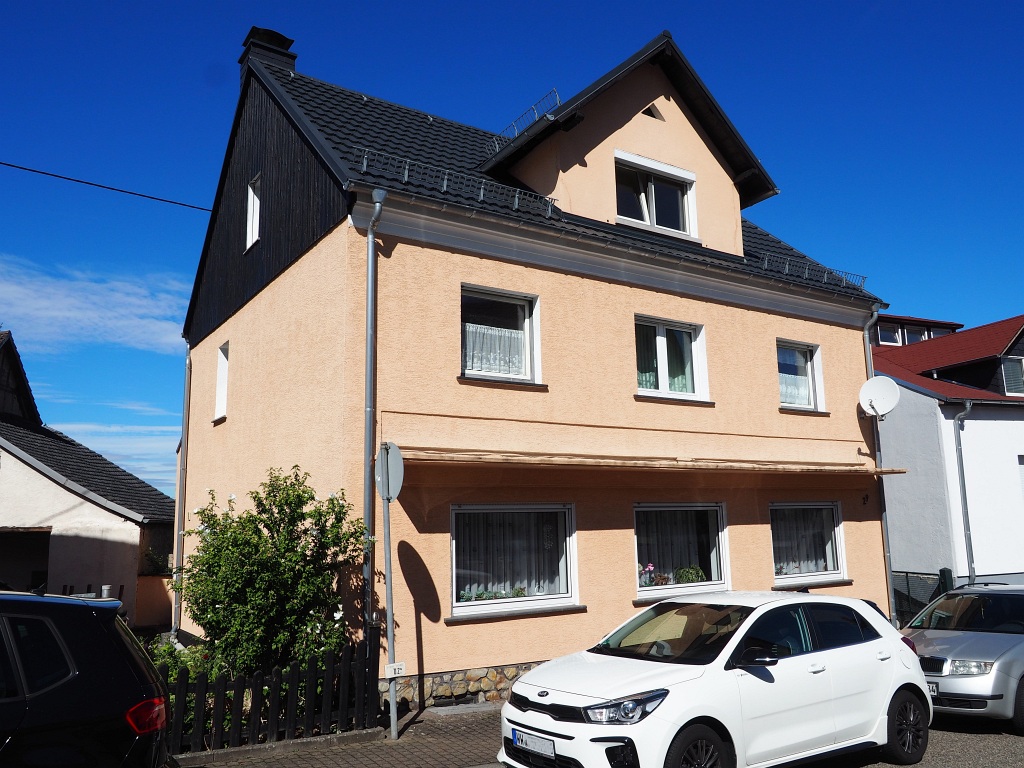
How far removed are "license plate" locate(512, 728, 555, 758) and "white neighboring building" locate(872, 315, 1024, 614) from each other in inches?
540

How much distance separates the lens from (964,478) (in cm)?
1814

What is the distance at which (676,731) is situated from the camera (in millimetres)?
5727

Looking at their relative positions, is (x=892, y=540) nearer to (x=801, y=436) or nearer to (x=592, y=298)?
(x=801, y=436)

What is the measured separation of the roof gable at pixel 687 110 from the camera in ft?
40.6

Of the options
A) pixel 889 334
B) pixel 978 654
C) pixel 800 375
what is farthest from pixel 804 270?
pixel 889 334

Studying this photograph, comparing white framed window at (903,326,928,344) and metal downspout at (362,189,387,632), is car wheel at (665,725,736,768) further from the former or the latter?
white framed window at (903,326,928,344)

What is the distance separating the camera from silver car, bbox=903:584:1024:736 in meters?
8.17

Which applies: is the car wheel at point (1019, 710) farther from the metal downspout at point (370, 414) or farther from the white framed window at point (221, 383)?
the white framed window at point (221, 383)

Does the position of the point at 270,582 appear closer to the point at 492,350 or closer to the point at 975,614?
the point at 492,350

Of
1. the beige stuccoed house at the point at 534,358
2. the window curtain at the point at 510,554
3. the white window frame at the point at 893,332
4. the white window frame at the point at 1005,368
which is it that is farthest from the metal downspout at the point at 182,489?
the white window frame at the point at 893,332

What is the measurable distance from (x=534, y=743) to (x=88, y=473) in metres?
17.4

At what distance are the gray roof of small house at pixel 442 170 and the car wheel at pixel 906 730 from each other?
6.67 meters

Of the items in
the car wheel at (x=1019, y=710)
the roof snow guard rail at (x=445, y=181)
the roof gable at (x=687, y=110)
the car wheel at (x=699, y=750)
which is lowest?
the car wheel at (x=1019, y=710)

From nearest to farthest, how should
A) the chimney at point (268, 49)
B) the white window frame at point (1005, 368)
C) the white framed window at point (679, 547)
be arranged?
the white framed window at point (679, 547)
the chimney at point (268, 49)
the white window frame at point (1005, 368)
